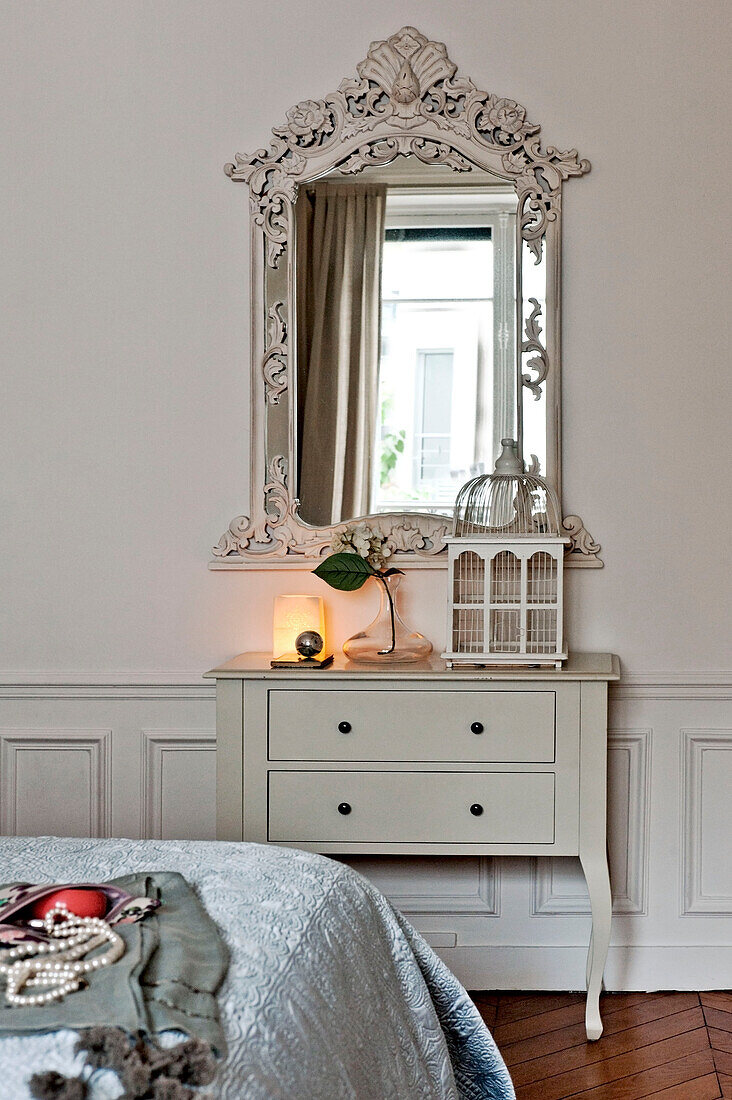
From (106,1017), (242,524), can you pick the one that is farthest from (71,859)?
(242,524)

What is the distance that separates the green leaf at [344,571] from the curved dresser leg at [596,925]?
82cm

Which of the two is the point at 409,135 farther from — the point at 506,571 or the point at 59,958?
the point at 59,958

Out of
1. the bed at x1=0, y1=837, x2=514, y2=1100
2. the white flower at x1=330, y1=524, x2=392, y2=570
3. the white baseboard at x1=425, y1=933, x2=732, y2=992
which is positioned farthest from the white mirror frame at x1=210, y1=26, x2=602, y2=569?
the bed at x1=0, y1=837, x2=514, y2=1100

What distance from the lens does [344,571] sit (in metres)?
2.36

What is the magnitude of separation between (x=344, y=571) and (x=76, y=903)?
1.29 metres

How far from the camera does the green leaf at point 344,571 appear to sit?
7.74 feet

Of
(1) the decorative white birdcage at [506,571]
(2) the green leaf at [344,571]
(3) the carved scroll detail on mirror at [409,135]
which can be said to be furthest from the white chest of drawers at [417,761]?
(3) the carved scroll detail on mirror at [409,135]

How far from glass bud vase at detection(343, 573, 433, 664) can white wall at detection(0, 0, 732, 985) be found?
0.13 meters

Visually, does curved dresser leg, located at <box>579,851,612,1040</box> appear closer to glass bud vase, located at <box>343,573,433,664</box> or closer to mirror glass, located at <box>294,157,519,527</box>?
glass bud vase, located at <box>343,573,433,664</box>

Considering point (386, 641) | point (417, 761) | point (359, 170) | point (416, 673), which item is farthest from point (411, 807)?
point (359, 170)

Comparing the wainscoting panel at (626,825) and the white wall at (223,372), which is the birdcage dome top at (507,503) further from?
the wainscoting panel at (626,825)

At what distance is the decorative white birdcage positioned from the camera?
2.25 meters

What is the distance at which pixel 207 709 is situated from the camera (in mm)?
2580

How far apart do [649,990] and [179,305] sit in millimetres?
2177
